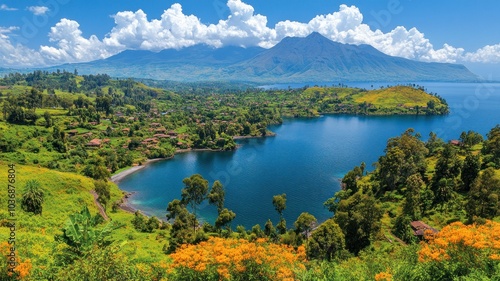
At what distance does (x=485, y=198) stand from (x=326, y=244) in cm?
2261

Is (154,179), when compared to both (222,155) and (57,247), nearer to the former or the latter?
(222,155)

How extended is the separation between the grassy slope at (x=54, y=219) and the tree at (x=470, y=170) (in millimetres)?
46526

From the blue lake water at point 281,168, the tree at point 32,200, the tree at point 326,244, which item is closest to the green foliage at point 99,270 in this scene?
the tree at point 326,244

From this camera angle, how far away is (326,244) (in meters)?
36.5

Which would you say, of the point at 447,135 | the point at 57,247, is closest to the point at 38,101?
the point at 57,247

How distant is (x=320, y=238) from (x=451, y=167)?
1194 inches

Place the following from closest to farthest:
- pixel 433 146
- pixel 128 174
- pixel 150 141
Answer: pixel 433 146
pixel 128 174
pixel 150 141

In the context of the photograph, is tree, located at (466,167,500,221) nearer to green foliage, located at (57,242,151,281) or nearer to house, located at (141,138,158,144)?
green foliage, located at (57,242,151,281)

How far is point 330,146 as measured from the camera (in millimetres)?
115312

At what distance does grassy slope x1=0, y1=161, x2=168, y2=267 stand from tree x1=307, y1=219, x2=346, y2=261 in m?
16.6

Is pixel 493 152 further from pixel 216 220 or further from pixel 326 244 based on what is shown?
pixel 216 220

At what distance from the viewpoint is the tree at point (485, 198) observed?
4084 centimetres

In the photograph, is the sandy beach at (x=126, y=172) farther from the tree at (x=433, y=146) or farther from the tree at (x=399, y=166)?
the tree at (x=433, y=146)

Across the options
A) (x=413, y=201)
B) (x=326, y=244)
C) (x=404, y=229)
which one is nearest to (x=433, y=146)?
(x=413, y=201)
